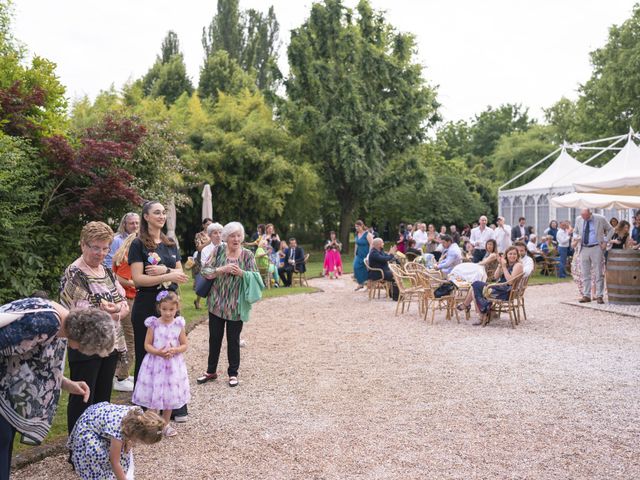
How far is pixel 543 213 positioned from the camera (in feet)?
82.6

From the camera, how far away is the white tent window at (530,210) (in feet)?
83.9

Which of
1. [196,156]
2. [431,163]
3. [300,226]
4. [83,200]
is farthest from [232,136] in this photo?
[83,200]

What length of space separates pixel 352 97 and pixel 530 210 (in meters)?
8.91

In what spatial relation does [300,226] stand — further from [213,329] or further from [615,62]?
[213,329]

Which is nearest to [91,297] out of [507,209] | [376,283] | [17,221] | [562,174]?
[17,221]

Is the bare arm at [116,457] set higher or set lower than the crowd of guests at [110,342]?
lower

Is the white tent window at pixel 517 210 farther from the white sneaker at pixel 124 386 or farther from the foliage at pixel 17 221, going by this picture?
the white sneaker at pixel 124 386

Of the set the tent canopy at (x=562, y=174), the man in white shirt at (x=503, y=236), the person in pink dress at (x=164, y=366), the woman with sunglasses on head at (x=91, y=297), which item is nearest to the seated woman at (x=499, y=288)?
the man in white shirt at (x=503, y=236)

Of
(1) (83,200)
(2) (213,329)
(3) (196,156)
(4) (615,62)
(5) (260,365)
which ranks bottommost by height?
(5) (260,365)

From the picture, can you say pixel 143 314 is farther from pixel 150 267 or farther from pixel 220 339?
pixel 220 339

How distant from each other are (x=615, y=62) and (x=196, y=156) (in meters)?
22.9

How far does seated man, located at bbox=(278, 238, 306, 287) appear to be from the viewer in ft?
53.3

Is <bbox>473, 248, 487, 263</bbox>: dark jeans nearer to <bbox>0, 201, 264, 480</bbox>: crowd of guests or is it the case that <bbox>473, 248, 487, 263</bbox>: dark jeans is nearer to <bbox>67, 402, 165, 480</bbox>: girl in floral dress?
<bbox>0, 201, 264, 480</bbox>: crowd of guests

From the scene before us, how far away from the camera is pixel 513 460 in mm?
4207
